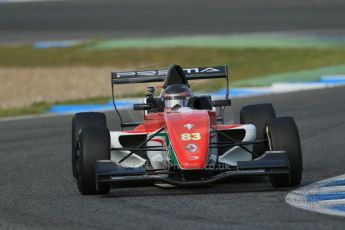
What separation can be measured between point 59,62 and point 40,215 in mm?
21247

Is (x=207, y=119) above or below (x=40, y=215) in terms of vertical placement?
above

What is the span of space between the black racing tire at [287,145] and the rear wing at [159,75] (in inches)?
67.1

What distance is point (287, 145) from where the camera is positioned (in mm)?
9836

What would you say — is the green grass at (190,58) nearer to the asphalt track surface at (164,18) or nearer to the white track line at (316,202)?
the asphalt track surface at (164,18)

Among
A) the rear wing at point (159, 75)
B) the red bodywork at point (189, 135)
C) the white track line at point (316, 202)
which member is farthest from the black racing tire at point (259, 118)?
the white track line at point (316, 202)

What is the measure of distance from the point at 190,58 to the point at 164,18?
33.3 feet

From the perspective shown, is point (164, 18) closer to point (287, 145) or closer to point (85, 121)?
point (85, 121)

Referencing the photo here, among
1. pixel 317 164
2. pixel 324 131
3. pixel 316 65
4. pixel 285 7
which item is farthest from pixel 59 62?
pixel 317 164

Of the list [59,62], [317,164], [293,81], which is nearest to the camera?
[317,164]

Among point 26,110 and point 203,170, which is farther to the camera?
point 26,110

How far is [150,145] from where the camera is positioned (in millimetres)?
10477

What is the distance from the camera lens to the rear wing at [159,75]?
11.6 meters

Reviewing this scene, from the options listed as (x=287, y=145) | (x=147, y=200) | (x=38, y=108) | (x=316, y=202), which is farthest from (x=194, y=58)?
(x=316, y=202)

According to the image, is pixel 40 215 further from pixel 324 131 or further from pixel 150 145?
pixel 324 131
